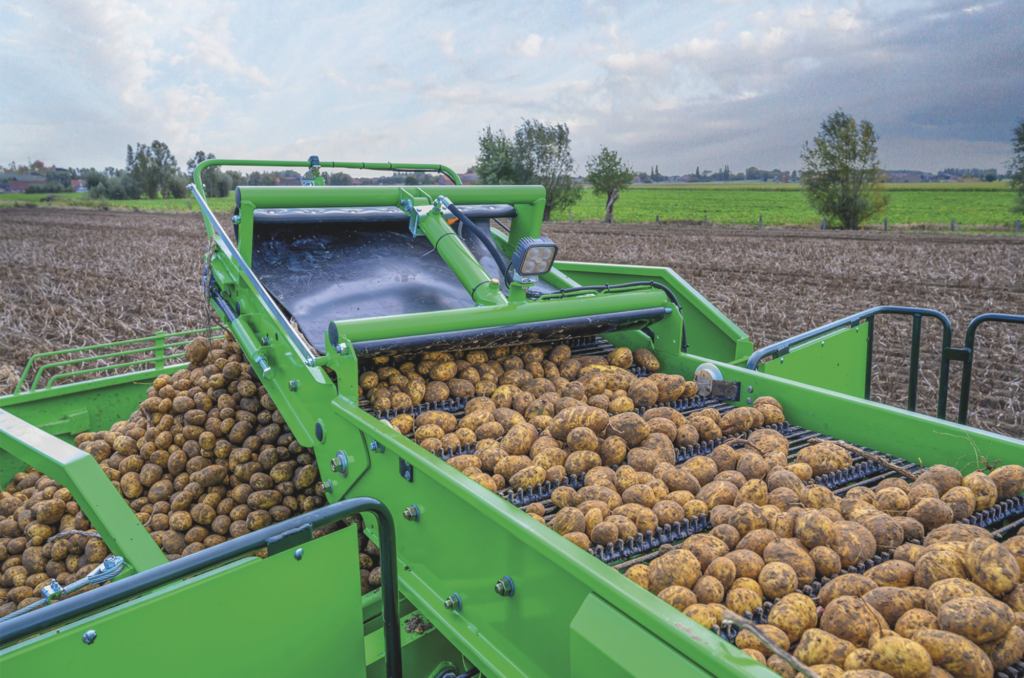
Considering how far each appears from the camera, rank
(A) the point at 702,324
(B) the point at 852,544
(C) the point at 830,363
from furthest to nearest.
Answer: (A) the point at 702,324 < (C) the point at 830,363 < (B) the point at 852,544

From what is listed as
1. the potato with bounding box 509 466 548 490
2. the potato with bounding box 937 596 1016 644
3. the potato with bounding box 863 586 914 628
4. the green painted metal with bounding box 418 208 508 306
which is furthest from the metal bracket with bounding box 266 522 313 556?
the green painted metal with bounding box 418 208 508 306

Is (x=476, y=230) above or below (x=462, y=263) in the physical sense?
above

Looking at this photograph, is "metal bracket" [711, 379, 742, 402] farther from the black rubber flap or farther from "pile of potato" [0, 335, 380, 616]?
"pile of potato" [0, 335, 380, 616]

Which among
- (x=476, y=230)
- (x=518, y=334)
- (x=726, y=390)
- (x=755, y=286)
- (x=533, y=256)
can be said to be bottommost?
(x=755, y=286)

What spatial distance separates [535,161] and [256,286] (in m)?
42.3

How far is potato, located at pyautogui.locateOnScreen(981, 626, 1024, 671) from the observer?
152cm

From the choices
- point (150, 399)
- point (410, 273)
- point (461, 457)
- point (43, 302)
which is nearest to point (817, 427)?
point (461, 457)

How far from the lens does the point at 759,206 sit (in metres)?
54.1

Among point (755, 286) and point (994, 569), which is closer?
point (994, 569)

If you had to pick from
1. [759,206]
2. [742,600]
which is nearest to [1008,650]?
[742,600]

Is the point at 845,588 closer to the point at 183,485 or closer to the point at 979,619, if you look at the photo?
the point at 979,619

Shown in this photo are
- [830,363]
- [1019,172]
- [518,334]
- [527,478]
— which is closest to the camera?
[527,478]

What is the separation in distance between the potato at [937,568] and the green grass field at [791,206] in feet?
123

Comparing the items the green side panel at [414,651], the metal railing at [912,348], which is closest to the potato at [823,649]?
the green side panel at [414,651]
